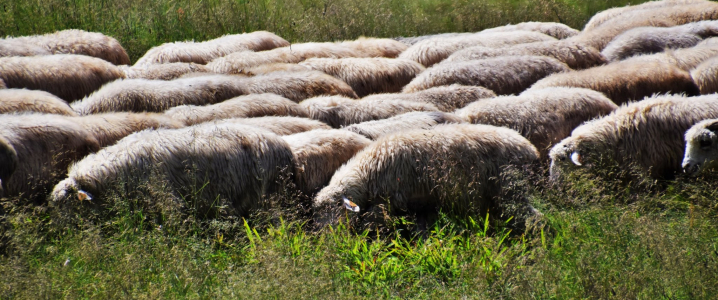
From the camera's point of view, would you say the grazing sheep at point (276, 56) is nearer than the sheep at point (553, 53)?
No

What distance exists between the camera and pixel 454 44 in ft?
32.2

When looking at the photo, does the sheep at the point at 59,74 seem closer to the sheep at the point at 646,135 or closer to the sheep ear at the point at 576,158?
the sheep at the point at 646,135

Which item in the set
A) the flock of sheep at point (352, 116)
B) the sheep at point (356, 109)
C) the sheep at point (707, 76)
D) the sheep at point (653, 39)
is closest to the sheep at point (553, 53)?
the flock of sheep at point (352, 116)

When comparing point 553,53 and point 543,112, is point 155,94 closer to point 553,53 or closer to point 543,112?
point 543,112

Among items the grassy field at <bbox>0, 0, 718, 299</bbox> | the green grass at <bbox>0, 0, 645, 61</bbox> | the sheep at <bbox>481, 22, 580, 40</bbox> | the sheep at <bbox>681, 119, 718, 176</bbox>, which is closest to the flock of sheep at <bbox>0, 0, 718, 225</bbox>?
the sheep at <bbox>681, 119, 718, 176</bbox>

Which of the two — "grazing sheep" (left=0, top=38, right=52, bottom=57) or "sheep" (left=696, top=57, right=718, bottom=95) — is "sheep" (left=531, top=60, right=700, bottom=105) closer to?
"sheep" (left=696, top=57, right=718, bottom=95)

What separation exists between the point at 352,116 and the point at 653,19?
6016mm

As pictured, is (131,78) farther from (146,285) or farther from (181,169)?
(146,285)

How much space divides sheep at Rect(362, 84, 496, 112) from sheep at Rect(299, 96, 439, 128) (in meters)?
0.19

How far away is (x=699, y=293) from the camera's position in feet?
11.1

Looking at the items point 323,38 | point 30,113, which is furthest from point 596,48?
point 30,113

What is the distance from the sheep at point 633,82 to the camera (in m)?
7.36

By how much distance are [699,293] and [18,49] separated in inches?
321

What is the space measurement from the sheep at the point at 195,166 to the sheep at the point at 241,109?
1.02m
